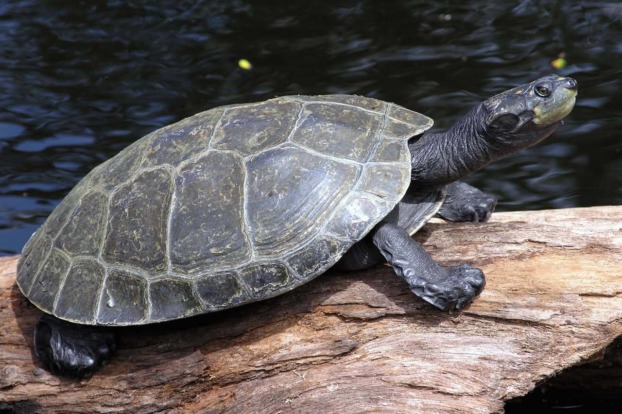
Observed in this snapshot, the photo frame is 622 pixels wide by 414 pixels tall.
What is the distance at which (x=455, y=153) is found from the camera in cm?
491

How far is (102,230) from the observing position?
16.0 feet

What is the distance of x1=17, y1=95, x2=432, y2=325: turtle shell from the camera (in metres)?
4.52

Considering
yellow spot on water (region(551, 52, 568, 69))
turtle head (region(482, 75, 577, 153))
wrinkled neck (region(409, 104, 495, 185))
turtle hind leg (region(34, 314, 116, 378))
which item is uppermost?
turtle head (region(482, 75, 577, 153))

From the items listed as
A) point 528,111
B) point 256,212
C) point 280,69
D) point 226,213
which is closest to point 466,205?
point 528,111

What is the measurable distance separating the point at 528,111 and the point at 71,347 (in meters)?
3.03

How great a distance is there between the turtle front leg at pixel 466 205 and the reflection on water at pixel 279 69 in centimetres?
228

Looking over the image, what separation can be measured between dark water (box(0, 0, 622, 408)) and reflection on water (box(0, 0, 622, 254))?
20 mm

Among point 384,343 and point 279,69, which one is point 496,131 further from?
point 279,69

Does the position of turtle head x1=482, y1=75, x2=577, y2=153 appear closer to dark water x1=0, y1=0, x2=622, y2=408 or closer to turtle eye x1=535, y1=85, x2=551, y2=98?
turtle eye x1=535, y1=85, x2=551, y2=98

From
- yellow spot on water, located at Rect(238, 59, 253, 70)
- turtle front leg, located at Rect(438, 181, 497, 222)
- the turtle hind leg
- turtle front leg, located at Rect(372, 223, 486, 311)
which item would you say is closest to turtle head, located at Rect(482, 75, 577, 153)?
turtle front leg, located at Rect(438, 181, 497, 222)

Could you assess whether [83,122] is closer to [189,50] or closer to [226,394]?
[189,50]

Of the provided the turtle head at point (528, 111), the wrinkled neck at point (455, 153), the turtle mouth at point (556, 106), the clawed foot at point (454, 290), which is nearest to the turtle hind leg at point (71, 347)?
the clawed foot at point (454, 290)

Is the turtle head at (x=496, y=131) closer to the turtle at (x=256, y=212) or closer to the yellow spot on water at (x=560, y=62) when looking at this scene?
the turtle at (x=256, y=212)

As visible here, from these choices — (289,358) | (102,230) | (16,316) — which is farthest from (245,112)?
(16,316)
